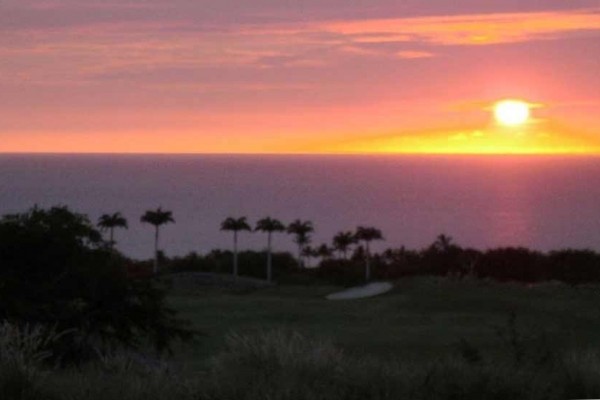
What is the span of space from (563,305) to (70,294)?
71.2ft

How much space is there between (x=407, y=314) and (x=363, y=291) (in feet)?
24.7

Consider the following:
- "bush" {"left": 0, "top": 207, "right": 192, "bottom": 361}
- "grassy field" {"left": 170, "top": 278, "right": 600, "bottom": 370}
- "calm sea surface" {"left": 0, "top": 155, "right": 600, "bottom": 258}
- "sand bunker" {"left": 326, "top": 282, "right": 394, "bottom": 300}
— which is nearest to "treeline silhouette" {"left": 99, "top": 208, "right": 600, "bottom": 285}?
"sand bunker" {"left": 326, "top": 282, "right": 394, "bottom": 300}

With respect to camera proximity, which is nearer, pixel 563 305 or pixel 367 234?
pixel 563 305

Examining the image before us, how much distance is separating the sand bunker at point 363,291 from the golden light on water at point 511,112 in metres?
19.8

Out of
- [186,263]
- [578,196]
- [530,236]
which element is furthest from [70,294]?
[578,196]

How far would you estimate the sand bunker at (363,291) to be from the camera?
4028 centimetres

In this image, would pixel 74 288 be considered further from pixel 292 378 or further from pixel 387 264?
pixel 387 264

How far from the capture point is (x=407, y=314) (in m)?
33.8

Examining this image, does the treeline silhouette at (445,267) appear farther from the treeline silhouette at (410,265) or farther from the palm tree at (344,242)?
the palm tree at (344,242)

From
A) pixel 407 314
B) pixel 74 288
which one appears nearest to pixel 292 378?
pixel 74 288

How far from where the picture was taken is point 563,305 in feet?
113

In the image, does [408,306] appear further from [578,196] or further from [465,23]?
[578,196]

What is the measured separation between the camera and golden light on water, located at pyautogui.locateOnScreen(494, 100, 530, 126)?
59.3ft

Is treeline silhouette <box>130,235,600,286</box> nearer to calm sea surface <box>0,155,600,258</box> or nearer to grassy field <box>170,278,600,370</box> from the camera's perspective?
grassy field <box>170,278,600,370</box>
